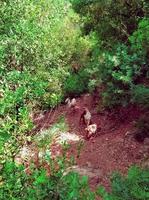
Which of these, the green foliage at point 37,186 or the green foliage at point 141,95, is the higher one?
the green foliage at point 37,186

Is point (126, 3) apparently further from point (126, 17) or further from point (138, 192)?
point (138, 192)

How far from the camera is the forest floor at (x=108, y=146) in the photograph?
9.84 meters

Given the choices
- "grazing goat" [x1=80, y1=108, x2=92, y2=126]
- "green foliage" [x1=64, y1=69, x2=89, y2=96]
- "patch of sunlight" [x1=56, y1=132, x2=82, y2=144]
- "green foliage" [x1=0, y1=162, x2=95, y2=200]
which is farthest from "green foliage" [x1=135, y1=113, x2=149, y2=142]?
"green foliage" [x1=0, y1=162, x2=95, y2=200]

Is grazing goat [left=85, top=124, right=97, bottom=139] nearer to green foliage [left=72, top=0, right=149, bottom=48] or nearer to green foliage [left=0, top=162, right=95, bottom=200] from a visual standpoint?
green foliage [left=72, top=0, right=149, bottom=48]

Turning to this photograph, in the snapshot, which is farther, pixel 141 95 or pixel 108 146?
pixel 108 146

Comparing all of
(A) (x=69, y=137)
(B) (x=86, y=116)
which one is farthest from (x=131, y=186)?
(B) (x=86, y=116)

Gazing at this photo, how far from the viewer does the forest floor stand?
9.84m

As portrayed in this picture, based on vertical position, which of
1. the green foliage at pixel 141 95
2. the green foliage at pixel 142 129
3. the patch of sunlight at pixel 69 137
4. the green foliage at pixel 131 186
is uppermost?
the green foliage at pixel 131 186

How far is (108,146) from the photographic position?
10984 mm

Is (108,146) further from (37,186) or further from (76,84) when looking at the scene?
(37,186)

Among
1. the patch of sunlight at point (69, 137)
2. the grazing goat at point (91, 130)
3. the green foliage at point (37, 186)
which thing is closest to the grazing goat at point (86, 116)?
the grazing goat at point (91, 130)

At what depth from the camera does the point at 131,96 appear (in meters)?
10.9

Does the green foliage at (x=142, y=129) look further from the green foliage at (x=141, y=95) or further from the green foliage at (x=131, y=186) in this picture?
the green foliage at (x=131, y=186)

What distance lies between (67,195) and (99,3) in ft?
28.1
